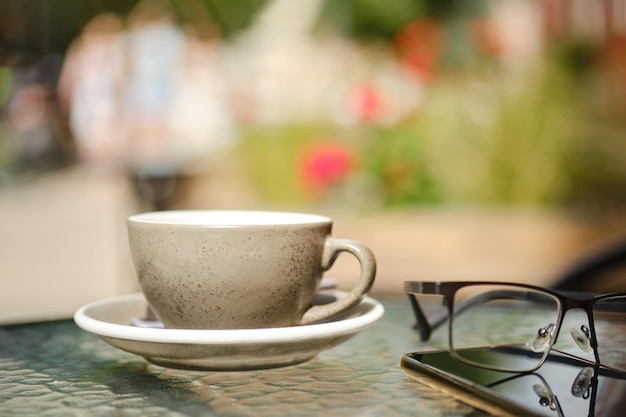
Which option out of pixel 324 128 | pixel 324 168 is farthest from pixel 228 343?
pixel 324 128

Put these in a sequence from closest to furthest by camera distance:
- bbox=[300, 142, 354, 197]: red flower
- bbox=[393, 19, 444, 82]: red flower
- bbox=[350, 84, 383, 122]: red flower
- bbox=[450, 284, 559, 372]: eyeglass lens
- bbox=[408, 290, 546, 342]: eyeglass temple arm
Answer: bbox=[450, 284, 559, 372]: eyeglass lens → bbox=[408, 290, 546, 342]: eyeglass temple arm → bbox=[300, 142, 354, 197]: red flower → bbox=[350, 84, 383, 122]: red flower → bbox=[393, 19, 444, 82]: red flower

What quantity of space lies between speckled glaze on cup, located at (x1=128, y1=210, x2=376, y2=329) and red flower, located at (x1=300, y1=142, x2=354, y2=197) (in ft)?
11.5

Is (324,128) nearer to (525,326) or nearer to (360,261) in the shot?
(525,326)

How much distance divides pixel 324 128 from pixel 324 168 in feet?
1.20

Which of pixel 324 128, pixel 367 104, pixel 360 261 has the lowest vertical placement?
pixel 360 261

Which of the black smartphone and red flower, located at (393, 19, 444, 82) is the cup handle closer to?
the black smartphone

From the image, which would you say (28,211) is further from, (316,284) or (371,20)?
(316,284)

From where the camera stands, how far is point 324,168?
13.8ft

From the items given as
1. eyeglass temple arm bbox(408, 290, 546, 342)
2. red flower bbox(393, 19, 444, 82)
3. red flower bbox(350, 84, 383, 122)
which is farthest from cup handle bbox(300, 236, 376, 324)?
red flower bbox(393, 19, 444, 82)

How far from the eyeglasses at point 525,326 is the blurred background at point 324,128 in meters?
2.11

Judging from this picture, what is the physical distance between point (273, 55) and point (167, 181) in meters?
1.47

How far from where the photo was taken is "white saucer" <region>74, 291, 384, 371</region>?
0.61m

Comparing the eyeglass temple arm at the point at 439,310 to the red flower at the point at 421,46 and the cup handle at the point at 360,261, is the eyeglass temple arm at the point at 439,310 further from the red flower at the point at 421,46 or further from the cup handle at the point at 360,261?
the red flower at the point at 421,46

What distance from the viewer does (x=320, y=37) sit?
5.38 meters
